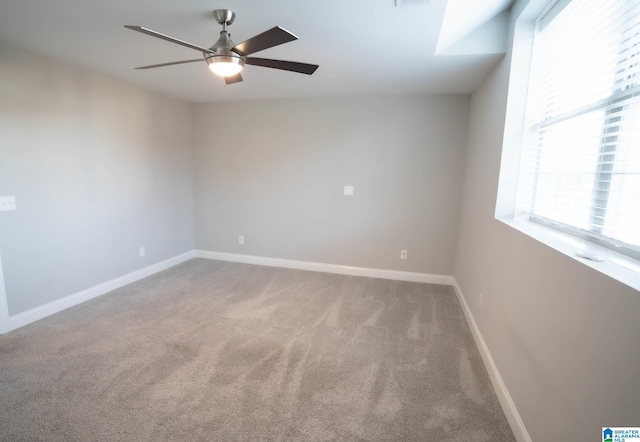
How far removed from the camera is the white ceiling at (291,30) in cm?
177

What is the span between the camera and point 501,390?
1.84 meters

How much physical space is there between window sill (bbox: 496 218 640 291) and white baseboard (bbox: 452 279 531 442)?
961 millimetres

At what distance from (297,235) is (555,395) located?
132 inches

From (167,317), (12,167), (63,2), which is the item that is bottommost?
(167,317)

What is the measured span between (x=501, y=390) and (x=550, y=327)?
2.52 feet

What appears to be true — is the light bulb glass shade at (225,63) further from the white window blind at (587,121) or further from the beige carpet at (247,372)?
the beige carpet at (247,372)

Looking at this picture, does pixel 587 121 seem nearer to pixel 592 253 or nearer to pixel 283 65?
pixel 592 253

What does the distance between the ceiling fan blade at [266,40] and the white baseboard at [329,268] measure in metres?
3.02

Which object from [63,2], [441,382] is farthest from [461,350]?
[63,2]

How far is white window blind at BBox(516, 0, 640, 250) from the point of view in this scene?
1.14 metres

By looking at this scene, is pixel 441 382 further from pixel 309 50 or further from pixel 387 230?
pixel 309 50

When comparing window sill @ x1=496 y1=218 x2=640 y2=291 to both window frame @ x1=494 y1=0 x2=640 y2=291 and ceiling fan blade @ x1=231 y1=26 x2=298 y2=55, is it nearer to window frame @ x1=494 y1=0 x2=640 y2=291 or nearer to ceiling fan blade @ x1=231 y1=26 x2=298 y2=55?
window frame @ x1=494 y1=0 x2=640 y2=291

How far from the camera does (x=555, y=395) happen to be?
49.6 inches

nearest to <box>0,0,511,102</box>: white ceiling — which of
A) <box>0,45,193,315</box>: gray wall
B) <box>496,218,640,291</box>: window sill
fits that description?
<box>0,45,193,315</box>: gray wall
